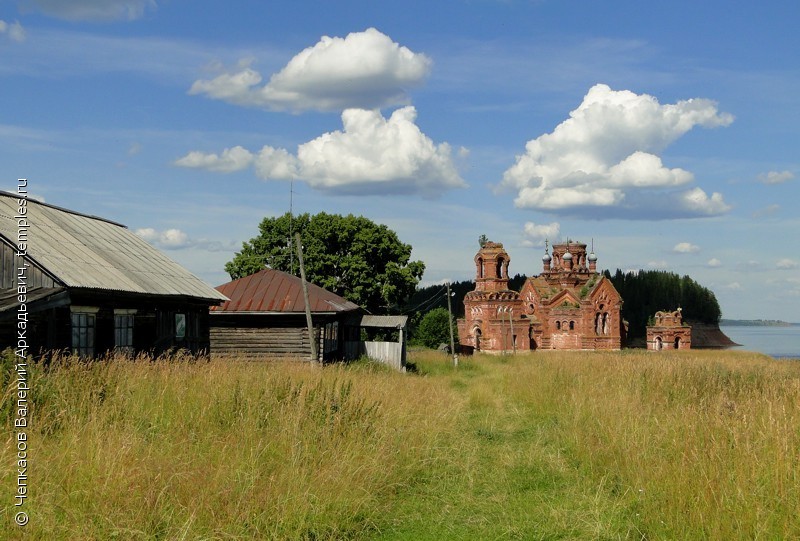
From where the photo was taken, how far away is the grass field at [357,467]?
562 centimetres

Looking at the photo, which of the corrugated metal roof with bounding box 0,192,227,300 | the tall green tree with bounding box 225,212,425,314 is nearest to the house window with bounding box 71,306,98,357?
the corrugated metal roof with bounding box 0,192,227,300

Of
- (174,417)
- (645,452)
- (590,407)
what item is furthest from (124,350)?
(645,452)

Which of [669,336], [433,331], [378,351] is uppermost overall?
[378,351]

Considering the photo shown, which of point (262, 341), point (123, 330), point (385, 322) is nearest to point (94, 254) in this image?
point (123, 330)

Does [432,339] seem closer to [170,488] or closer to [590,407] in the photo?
[590,407]

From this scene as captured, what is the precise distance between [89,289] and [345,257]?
33.4m

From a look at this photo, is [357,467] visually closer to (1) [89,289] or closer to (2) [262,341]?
(1) [89,289]

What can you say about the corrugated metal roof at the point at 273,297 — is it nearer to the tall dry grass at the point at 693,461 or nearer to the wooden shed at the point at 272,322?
the wooden shed at the point at 272,322

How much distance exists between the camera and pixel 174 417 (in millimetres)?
8125

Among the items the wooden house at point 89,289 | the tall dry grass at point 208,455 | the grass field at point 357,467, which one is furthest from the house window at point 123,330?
the tall dry grass at point 208,455

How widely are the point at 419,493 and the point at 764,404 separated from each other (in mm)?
3972

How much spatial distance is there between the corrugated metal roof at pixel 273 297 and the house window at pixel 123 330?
24.7 feet

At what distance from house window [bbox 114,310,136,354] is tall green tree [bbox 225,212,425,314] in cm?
2896

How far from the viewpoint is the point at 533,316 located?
62625 mm
